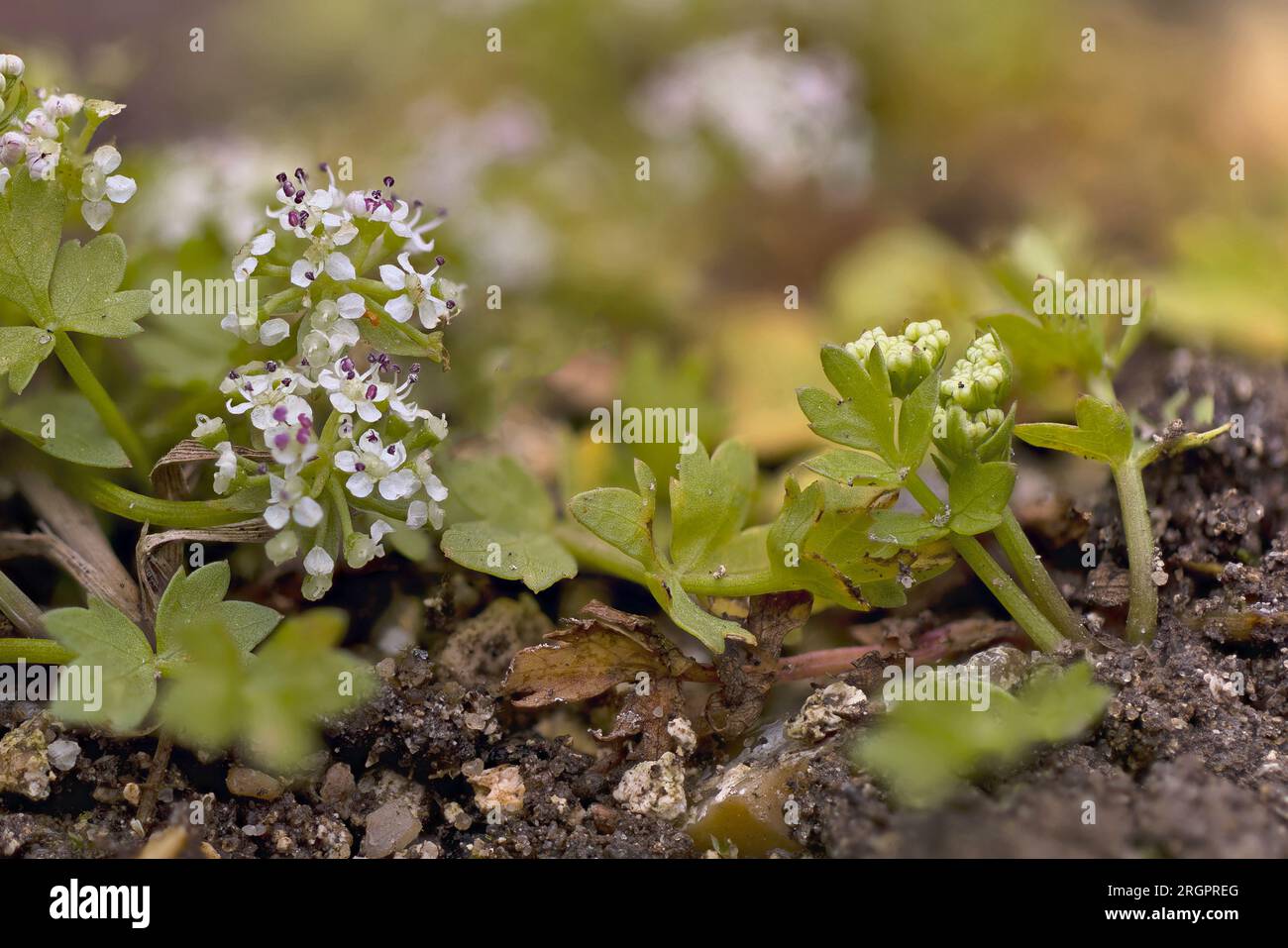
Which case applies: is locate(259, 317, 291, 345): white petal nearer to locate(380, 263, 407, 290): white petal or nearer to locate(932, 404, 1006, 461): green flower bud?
locate(380, 263, 407, 290): white petal

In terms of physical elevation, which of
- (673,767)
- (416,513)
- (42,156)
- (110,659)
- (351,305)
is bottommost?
(673,767)

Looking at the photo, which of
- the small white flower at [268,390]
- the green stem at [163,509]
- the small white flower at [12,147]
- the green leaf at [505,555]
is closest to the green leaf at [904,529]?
the green leaf at [505,555]

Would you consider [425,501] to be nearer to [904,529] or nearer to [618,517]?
[618,517]

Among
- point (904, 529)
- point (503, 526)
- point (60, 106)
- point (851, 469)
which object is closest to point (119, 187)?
point (60, 106)

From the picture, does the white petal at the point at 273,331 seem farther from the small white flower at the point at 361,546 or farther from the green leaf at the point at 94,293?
the small white flower at the point at 361,546

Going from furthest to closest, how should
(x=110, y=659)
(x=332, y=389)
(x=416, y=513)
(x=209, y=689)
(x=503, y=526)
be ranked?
(x=503, y=526), (x=416, y=513), (x=332, y=389), (x=110, y=659), (x=209, y=689)

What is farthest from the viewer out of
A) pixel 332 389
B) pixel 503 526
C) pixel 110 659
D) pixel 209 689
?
pixel 503 526

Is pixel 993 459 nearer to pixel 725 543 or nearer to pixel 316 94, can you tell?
pixel 725 543

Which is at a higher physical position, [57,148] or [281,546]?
[57,148]
